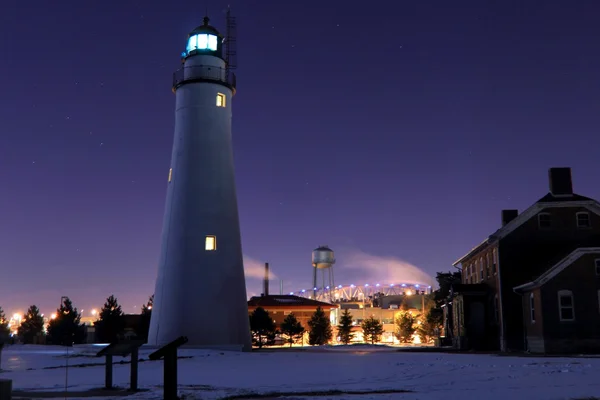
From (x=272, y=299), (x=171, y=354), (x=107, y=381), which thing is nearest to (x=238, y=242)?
(x=107, y=381)

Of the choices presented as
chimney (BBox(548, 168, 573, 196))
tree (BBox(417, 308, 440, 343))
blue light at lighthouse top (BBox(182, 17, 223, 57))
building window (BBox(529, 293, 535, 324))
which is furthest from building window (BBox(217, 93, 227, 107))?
tree (BBox(417, 308, 440, 343))

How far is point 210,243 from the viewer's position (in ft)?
137

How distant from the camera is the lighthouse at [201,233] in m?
41.1

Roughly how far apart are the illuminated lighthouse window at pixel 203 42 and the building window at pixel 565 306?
27660 mm

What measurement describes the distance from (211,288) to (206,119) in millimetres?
11214

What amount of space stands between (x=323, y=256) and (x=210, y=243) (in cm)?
9376

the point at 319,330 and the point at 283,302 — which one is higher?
the point at 283,302

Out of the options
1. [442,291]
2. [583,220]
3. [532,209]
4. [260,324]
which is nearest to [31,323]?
[260,324]

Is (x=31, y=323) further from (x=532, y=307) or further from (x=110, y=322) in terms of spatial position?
(x=532, y=307)

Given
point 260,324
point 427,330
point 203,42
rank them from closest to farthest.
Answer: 1. point 203,42
2. point 260,324
3. point 427,330

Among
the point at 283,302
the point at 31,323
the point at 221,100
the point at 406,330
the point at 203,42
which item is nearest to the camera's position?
the point at 221,100

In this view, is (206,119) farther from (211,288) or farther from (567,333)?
(567,333)

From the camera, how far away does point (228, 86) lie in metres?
45.7

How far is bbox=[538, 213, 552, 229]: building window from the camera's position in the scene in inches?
1734
